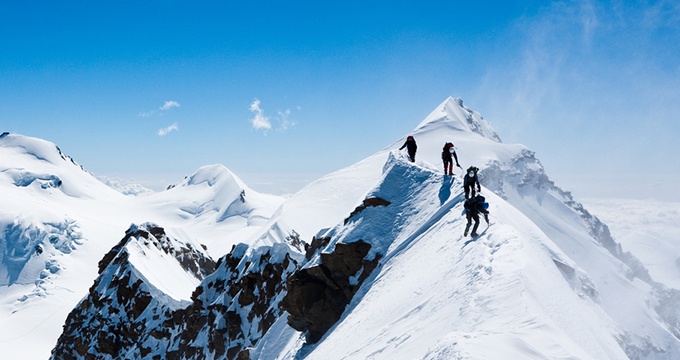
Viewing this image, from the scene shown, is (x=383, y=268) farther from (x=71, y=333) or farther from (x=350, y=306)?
(x=71, y=333)

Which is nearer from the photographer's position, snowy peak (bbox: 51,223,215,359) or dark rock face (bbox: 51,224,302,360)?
dark rock face (bbox: 51,224,302,360)

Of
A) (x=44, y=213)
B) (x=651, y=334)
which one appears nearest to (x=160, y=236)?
(x=651, y=334)

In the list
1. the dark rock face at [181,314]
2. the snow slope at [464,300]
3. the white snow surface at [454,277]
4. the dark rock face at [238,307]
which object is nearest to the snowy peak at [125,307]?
the dark rock face at [181,314]

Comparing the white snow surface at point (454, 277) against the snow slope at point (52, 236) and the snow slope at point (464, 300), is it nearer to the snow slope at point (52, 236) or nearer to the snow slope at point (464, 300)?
the snow slope at point (464, 300)

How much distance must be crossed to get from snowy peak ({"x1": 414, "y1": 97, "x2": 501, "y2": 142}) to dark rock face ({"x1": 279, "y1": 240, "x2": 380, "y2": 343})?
69098 mm

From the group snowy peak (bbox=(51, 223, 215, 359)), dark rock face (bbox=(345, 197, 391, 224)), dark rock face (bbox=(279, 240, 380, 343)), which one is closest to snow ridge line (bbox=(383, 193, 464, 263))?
dark rock face (bbox=(279, 240, 380, 343))

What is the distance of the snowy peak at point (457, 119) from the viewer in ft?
294

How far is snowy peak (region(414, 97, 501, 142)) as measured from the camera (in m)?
89.6

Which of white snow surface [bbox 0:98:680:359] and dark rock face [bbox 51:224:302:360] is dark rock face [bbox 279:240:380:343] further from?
dark rock face [bbox 51:224:302:360]

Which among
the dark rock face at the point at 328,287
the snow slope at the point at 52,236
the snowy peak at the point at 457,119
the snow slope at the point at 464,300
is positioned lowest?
the snow slope at the point at 52,236

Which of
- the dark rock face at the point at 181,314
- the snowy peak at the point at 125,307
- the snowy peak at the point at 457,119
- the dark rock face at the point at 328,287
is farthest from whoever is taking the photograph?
the snowy peak at the point at 457,119

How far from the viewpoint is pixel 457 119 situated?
94.6m

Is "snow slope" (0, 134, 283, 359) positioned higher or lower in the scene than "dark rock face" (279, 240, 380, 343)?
lower

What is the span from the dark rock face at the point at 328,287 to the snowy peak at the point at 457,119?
69.1 m
